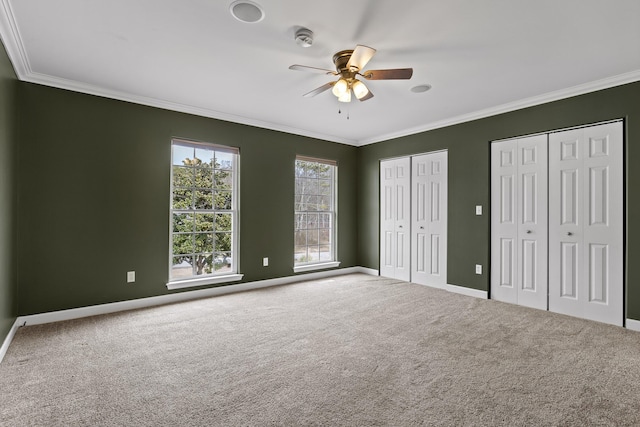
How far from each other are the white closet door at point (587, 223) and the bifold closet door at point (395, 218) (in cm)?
205

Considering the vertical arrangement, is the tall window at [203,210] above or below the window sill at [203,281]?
above

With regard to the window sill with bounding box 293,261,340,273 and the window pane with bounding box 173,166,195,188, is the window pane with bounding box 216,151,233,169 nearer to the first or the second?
the window pane with bounding box 173,166,195,188

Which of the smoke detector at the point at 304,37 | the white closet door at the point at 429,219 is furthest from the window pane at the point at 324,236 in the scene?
the smoke detector at the point at 304,37

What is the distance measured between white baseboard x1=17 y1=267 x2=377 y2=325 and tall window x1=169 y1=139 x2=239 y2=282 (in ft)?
0.77

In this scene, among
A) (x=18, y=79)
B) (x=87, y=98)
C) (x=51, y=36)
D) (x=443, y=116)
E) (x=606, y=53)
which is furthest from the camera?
(x=443, y=116)

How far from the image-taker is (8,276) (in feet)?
9.39

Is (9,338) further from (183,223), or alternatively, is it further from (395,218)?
(395,218)

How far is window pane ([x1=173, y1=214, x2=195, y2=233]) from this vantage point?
4.23m

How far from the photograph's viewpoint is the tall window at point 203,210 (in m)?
4.24

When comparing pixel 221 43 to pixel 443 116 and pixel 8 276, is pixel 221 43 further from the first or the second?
pixel 443 116

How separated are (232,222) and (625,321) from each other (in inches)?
187

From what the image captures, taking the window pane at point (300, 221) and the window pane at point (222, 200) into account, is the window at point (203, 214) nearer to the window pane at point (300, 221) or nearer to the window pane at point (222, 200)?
the window pane at point (222, 200)

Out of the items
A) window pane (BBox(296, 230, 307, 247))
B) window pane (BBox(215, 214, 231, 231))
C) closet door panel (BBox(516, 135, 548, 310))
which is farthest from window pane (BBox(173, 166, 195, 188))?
closet door panel (BBox(516, 135, 548, 310))

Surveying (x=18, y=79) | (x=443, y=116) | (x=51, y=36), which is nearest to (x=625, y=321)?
(x=443, y=116)
